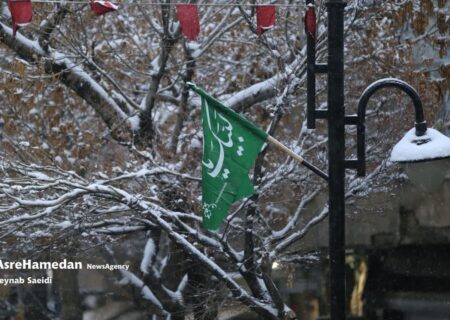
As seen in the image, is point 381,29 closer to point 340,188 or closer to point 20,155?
point 20,155

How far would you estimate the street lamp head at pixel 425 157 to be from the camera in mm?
5758

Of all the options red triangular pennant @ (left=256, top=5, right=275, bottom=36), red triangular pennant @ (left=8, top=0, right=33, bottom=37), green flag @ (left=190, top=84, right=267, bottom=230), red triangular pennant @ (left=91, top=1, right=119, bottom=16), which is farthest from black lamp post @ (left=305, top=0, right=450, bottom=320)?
red triangular pennant @ (left=8, top=0, right=33, bottom=37)

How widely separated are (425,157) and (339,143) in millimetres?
645

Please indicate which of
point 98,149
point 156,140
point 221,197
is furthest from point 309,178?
point 221,197

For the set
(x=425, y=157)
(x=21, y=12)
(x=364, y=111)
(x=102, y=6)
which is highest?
(x=102, y=6)

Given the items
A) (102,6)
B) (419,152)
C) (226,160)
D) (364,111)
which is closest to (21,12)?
(102,6)

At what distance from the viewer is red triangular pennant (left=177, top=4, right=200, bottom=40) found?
8.68 metres

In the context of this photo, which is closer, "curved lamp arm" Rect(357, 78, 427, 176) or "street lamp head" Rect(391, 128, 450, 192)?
"street lamp head" Rect(391, 128, 450, 192)

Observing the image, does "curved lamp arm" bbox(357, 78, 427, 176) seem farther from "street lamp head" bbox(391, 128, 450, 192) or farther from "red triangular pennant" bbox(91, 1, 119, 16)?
"red triangular pennant" bbox(91, 1, 119, 16)

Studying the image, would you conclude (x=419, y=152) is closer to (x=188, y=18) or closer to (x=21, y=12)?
(x=188, y=18)

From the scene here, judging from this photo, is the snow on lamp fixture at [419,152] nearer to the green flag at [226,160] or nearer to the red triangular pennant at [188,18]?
the green flag at [226,160]

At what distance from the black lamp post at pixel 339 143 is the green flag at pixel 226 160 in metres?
0.60

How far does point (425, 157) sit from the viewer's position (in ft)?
18.9

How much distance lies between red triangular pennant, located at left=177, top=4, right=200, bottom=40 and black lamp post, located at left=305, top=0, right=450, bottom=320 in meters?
2.90
